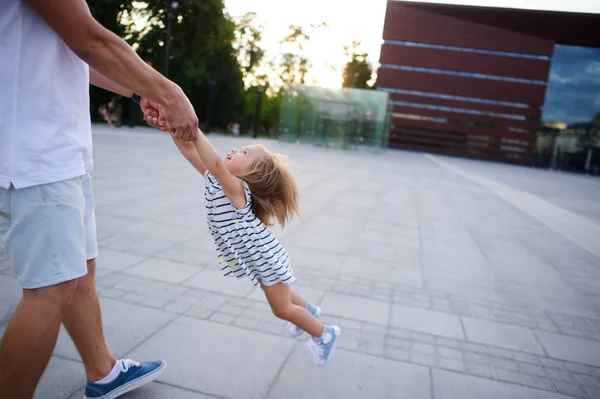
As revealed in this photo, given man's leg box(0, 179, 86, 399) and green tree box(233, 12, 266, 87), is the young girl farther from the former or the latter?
green tree box(233, 12, 266, 87)

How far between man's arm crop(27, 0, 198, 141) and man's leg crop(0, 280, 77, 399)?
726mm

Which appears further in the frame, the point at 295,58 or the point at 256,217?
the point at 295,58

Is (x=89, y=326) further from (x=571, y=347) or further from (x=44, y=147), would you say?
(x=571, y=347)

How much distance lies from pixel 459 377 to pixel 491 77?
49.8 meters

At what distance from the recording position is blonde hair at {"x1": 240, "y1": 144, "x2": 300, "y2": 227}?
93.8 inches

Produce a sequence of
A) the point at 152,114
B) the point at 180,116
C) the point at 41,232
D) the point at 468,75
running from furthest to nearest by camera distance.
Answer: the point at 468,75, the point at 152,114, the point at 180,116, the point at 41,232

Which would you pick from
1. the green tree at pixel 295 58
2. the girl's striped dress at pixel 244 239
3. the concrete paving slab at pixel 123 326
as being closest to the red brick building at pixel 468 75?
the green tree at pixel 295 58

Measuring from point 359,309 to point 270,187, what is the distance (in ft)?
5.30

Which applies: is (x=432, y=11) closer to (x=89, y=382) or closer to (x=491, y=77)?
(x=491, y=77)

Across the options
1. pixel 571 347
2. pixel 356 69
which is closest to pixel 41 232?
pixel 571 347

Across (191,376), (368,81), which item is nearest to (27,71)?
(191,376)

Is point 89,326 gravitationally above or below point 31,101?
below

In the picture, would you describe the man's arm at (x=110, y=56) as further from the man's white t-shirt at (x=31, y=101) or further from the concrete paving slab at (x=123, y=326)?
the concrete paving slab at (x=123, y=326)

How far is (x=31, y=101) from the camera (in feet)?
4.83
